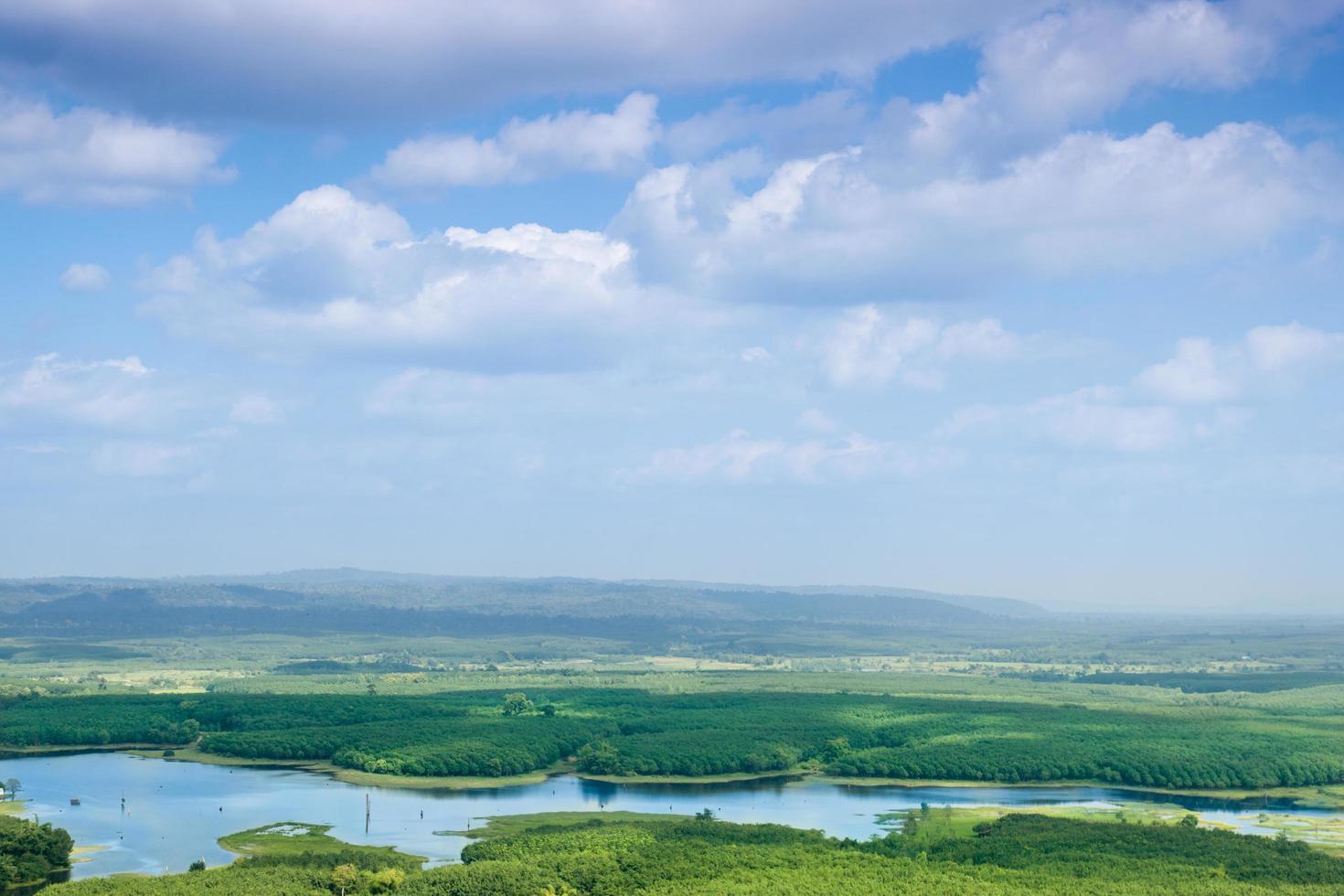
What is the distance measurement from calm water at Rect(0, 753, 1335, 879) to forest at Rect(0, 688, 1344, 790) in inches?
222

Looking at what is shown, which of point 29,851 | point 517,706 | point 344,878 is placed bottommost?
point 344,878

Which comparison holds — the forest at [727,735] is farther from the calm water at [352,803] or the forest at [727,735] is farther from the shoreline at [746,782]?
the calm water at [352,803]

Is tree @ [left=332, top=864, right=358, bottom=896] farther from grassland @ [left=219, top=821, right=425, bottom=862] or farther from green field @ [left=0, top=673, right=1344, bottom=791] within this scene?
green field @ [left=0, top=673, right=1344, bottom=791]

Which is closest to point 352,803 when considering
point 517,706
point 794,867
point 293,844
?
point 293,844

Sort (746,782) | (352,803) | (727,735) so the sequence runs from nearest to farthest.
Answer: (352,803), (746,782), (727,735)

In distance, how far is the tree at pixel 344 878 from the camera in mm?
71938

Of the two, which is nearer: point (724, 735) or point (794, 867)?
point (794, 867)

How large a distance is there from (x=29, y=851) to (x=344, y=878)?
64.8 ft


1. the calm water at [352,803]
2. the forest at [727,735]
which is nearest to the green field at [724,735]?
the forest at [727,735]

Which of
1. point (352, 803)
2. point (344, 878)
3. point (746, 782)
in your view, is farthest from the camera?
point (746, 782)

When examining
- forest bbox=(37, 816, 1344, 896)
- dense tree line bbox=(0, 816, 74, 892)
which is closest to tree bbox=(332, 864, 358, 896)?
Result: forest bbox=(37, 816, 1344, 896)

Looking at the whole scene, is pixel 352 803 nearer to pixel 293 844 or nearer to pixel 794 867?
pixel 293 844

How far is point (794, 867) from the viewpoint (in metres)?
74.8

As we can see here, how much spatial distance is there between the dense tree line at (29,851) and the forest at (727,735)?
39273 mm
